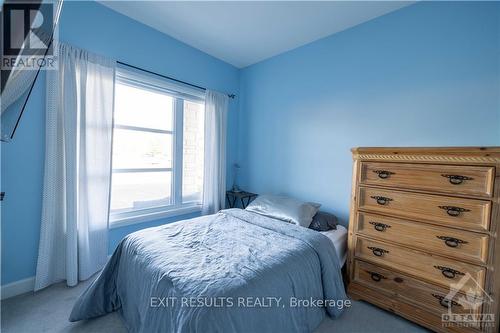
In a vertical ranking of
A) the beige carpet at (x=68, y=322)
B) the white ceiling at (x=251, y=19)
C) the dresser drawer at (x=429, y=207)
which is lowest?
the beige carpet at (x=68, y=322)

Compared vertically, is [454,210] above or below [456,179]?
below

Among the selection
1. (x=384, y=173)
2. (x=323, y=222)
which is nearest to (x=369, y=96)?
(x=384, y=173)

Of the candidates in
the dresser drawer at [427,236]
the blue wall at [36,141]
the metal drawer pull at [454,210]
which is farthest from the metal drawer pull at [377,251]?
the blue wall at [36,141]

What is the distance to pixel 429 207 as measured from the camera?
5.19 feet

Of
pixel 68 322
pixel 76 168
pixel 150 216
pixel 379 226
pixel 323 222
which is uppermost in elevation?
pixel 76 168

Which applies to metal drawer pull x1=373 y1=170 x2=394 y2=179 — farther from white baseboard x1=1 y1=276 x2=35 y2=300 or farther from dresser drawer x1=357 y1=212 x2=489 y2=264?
white baseboard x1=1 y1=276 x2=35 y2=300

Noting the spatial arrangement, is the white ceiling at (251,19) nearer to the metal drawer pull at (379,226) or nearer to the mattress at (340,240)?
the metal drawer pull at (379,226)

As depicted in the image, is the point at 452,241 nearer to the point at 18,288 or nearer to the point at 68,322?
the point at 68,322

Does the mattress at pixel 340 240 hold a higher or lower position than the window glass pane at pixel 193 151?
lower

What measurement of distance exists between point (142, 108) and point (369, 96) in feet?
8.58

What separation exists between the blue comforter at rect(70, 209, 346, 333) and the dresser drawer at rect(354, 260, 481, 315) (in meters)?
0.31

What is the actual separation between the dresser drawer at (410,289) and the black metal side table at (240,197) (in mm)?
1692

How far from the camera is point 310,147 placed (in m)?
2.75

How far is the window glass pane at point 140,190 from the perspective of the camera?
8.25 feet
